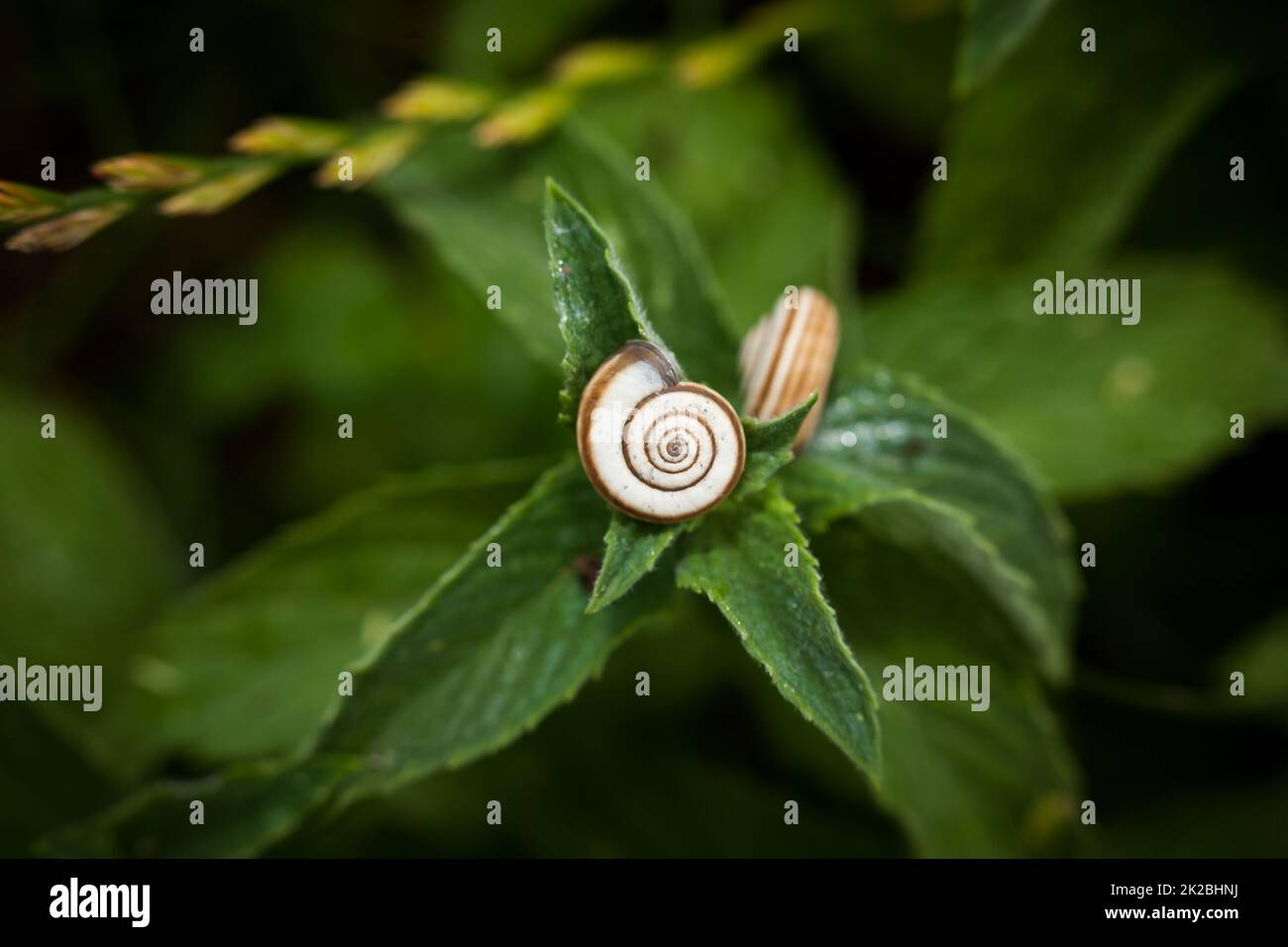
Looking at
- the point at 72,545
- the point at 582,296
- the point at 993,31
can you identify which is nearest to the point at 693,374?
the point at 582,296

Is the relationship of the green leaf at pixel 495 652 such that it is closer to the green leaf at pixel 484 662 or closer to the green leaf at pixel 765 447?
the green leaf at pixel 484 662

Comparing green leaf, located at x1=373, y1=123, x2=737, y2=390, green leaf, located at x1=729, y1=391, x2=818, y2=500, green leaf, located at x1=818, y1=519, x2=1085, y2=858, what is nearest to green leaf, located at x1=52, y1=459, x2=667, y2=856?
green leaf, located at x1=729, y1=391, x2=818, y2=500

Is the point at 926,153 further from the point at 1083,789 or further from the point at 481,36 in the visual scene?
the point at 1083,789

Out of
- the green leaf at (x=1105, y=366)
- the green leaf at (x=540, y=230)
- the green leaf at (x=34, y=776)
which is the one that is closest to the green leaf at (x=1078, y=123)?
the green leaf at (x=1105, y=366)

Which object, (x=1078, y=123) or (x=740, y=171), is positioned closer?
(x=1078, y=123)

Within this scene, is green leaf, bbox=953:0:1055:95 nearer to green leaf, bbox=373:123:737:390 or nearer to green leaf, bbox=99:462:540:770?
green leaf, bbox=373:123:737:390

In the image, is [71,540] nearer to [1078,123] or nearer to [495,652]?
[495,652]

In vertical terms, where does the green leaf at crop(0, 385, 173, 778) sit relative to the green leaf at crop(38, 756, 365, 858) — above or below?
above
